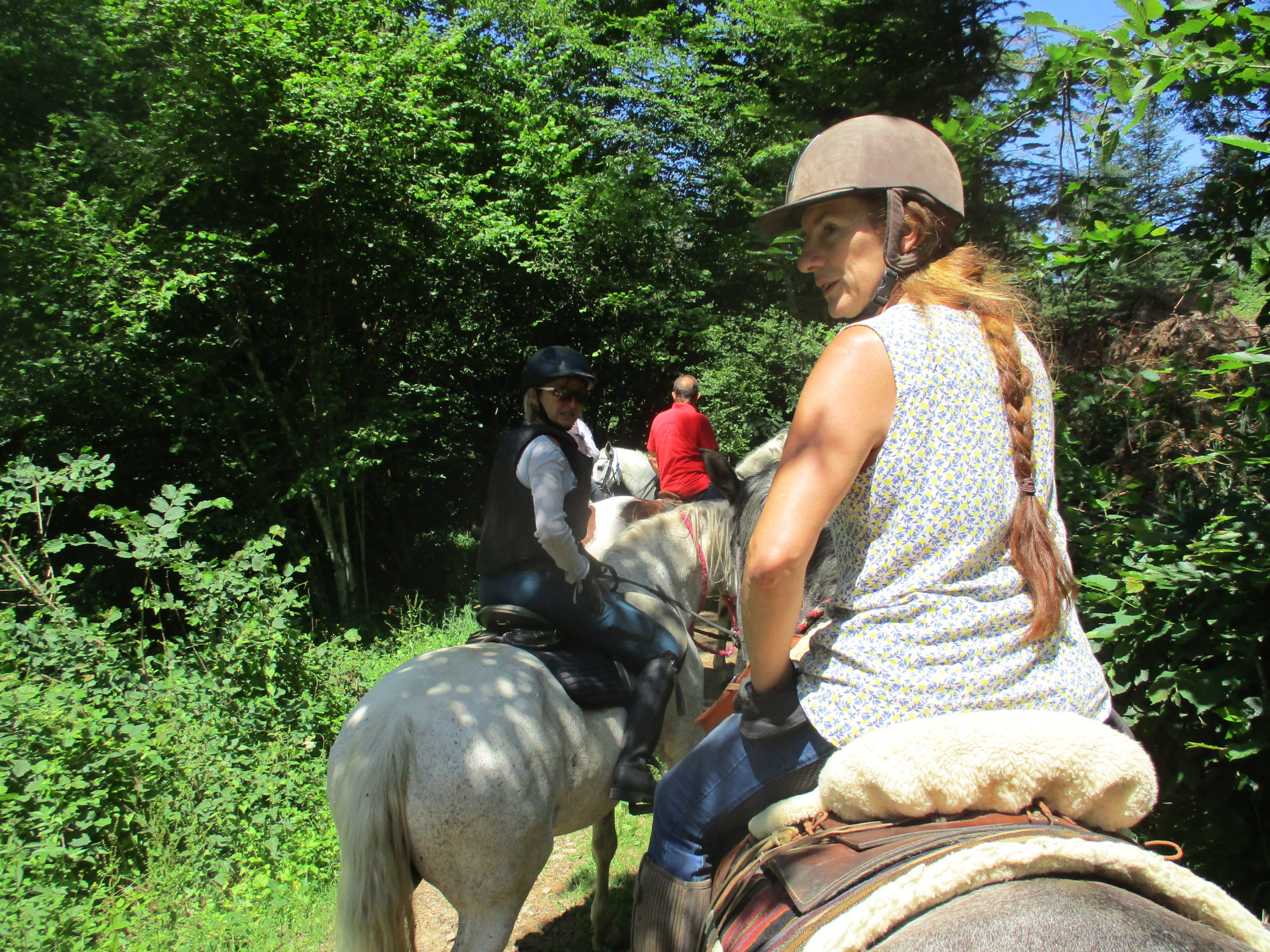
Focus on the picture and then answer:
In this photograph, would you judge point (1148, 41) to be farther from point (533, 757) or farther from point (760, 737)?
point (533, 757)

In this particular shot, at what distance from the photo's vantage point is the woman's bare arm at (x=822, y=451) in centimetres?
128

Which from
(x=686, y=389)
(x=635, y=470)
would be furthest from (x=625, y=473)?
(x=686, y=389)

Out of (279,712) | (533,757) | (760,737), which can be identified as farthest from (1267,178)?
(279,712)

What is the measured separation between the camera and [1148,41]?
225 centimetres

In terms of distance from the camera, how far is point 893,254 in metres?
1.46

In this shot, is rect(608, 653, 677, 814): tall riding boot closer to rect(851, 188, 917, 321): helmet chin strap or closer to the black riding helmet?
the black riding helmet

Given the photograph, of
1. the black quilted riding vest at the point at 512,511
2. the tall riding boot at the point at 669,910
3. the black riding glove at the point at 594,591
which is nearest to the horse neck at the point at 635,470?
the black riding glove at the point at 594,591

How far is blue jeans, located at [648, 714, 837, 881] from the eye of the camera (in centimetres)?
151

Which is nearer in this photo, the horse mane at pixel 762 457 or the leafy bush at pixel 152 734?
the leafy bush at pixel 152 734

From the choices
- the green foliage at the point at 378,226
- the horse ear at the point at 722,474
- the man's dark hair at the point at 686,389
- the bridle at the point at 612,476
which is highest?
the green foliage at the point at 378,226

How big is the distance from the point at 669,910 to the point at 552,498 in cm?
165

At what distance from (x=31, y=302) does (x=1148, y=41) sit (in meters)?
7.44

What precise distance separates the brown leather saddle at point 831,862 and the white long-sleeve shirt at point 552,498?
1.74 metres

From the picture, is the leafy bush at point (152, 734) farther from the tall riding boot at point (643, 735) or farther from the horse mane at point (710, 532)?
the horse mane at point (710, 532)
